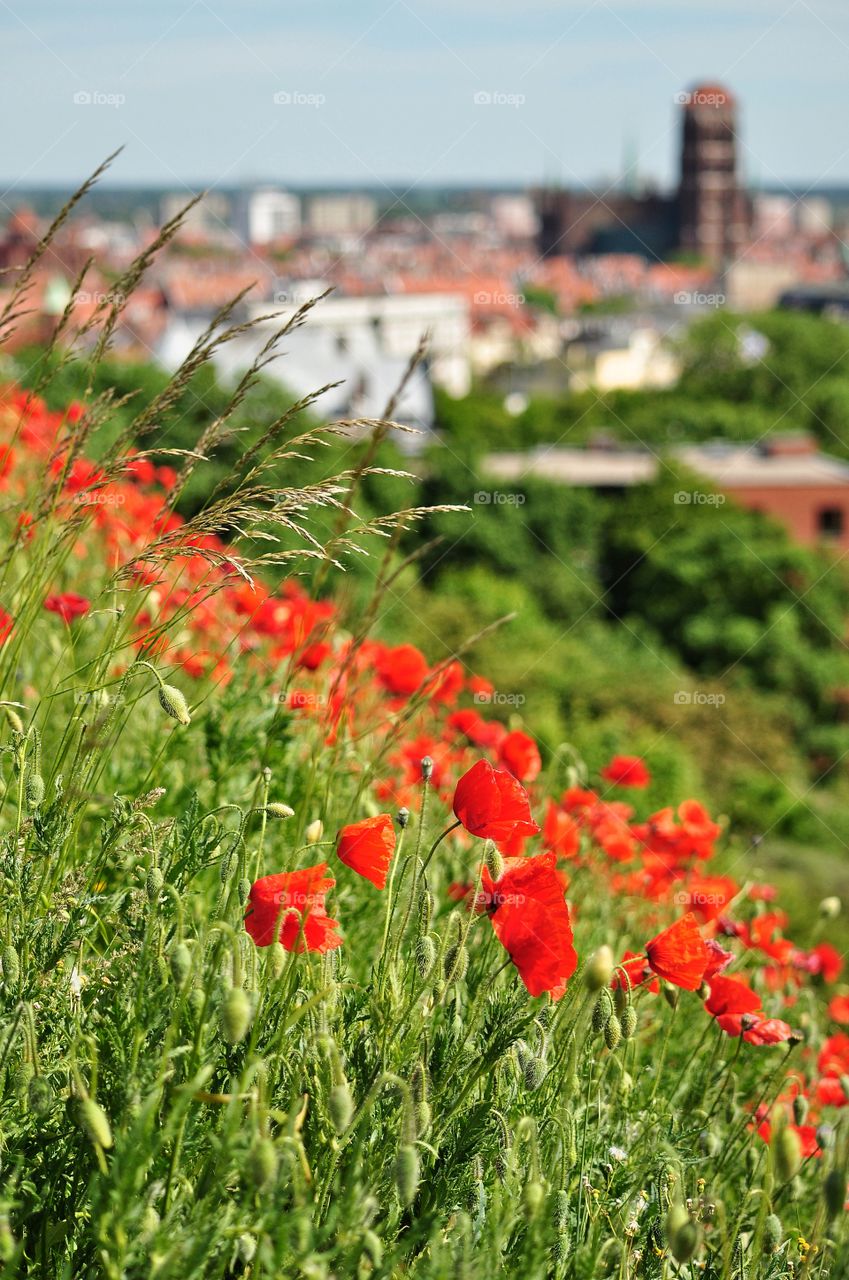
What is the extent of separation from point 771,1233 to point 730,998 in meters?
0.43

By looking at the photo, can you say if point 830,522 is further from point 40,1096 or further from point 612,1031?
point 40,1096

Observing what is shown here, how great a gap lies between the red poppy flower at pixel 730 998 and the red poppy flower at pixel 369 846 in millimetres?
556

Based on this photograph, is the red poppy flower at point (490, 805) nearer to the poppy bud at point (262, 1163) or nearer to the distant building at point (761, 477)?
the poppy bud at point (262, 1163)

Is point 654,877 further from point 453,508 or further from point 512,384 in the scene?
point 512,384

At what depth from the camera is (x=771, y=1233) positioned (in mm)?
1539

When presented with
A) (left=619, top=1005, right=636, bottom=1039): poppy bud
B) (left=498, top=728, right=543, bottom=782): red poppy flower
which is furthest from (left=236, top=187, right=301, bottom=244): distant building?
(left=619, top=1005, right=636, bottom=1039): poppy bud

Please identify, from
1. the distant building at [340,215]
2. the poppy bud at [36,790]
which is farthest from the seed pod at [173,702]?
the distant building at [340,215]

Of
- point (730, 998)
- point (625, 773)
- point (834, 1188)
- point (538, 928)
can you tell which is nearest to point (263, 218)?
point (625, 773)

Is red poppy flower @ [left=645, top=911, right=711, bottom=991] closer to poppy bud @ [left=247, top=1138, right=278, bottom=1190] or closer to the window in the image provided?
poppy bud @ [left=247, top=1138, right=278, bottom=1190]

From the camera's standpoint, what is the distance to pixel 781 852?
45.3ft

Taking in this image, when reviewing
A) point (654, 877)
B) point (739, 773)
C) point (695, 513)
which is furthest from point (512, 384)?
point (654, 877)

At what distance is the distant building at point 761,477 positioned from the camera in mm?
37594

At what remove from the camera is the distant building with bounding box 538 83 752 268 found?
4882 inches

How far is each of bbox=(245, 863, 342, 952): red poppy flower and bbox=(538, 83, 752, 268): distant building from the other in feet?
407
